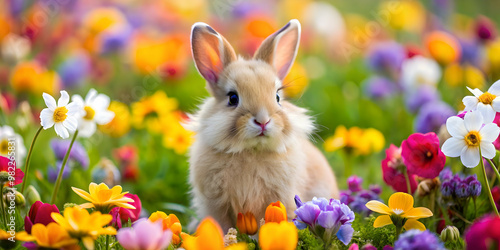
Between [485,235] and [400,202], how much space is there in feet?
1.47

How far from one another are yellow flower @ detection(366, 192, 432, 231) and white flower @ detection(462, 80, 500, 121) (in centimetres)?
33

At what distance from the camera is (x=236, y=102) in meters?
1.94

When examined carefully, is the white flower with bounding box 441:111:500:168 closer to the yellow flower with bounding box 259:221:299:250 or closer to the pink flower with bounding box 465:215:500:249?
the pink flower with bounding box 465:215:500:249

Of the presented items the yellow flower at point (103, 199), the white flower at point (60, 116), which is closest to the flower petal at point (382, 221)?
the yellow flower at point (103, 199)

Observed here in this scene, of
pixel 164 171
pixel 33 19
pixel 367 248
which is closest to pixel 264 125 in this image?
pixel 367 248

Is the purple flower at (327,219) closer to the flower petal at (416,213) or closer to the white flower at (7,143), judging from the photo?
the flower petal at (416,213)

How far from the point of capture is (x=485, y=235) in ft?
3.70

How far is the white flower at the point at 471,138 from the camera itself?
1.50 meters

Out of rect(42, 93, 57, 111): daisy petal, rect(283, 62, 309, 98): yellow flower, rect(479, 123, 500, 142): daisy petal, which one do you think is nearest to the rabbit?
rect(42, 93, 57, 111): daisy petal

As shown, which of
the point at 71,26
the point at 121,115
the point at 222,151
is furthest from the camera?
the point at 71,26

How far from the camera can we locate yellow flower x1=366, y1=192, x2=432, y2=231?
60.5 inches

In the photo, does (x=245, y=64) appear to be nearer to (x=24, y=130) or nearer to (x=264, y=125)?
(x=264, y=125)

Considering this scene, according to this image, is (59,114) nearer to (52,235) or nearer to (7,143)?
(52,235)

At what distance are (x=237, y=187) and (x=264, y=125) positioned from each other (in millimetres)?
249
